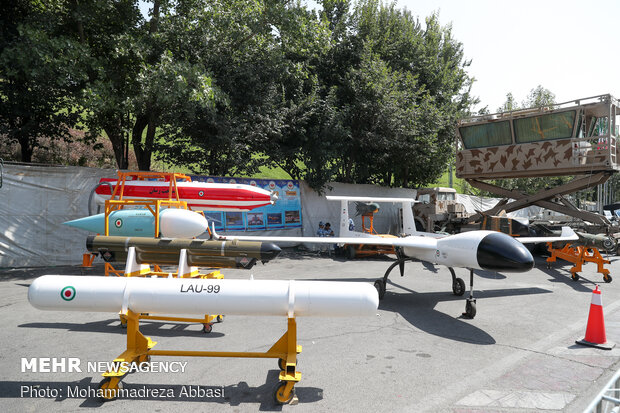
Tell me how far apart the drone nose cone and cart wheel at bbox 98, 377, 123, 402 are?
571 cm

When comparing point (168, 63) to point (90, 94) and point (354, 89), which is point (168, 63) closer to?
point (90, 94)

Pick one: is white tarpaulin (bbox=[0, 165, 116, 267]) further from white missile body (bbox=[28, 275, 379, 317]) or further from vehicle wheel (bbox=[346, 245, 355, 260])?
vehicle wheel (bbox=[346, 245, 355, 260])

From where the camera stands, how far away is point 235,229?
48.6 feet

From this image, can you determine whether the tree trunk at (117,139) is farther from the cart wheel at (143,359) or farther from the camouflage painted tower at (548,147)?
the camouflage painted tower at (548,147)

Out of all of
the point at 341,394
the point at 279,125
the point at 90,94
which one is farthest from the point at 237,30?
the point at 341,394

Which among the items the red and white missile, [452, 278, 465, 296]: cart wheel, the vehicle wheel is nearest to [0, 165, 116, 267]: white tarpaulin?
the red and white missile

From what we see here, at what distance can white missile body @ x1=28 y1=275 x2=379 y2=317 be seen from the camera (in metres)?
4.25

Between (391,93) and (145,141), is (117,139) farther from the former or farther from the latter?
(391,93)

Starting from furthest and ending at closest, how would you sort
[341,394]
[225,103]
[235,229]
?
[235,229] < [225,103] < [341,394]

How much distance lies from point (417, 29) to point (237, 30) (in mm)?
13553

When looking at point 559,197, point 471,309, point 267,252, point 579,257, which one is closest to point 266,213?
point 267,252

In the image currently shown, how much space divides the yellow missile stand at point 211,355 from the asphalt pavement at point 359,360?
0.46 ft

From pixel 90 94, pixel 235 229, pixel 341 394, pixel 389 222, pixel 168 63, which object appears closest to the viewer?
pixel 341 394

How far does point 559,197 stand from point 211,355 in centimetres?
1588
